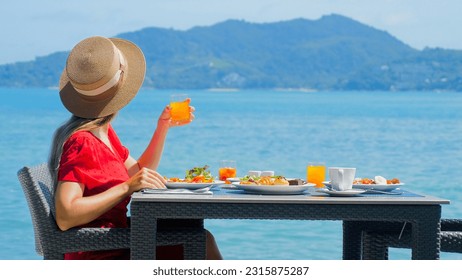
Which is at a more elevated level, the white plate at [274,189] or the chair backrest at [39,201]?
the white plate at [274,189]

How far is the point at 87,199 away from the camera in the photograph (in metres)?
2.82

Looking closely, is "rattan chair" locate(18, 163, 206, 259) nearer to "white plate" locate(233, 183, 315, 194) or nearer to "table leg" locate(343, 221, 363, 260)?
"white plate" locate(233, 183, 315, 194)

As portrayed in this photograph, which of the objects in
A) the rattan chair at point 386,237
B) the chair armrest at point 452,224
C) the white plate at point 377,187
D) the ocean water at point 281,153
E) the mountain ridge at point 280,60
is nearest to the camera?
the white plate at point 377,187

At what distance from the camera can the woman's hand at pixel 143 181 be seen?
282cm

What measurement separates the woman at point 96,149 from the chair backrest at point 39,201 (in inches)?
1.8

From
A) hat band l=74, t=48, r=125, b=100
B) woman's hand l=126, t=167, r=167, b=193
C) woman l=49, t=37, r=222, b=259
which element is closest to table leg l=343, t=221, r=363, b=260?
woman l=49, t=37, r=222, b=259

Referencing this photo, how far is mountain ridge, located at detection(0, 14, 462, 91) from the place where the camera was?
77875 mm

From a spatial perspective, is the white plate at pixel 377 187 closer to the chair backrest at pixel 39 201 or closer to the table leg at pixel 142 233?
the table leg at pixel 142 233

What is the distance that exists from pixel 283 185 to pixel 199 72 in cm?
7777

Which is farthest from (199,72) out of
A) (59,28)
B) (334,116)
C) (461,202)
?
(461,202)

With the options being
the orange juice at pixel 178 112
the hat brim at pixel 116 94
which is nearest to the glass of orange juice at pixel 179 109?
the orange juice at pixel 178 112

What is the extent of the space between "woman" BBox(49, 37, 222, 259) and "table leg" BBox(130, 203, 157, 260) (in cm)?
15
